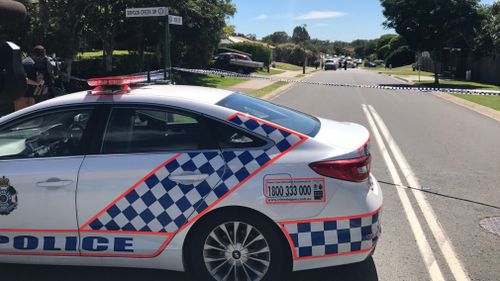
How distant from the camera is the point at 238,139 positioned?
3727 mm

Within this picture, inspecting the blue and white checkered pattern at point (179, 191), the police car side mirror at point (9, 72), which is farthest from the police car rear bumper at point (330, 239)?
the police car side mirror at point (9, 72)

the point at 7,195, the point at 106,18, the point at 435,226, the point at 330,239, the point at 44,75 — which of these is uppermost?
the point at 106,18

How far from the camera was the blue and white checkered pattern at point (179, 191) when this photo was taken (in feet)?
11.7

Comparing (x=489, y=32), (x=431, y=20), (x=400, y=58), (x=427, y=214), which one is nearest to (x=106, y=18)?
(x=427, y=214)

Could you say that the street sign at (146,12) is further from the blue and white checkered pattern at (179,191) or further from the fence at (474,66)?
the fence at (474,66)

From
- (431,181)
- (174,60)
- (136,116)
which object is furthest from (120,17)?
(136,116)

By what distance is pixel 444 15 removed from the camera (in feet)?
104

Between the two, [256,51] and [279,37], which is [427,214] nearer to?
[256,51]

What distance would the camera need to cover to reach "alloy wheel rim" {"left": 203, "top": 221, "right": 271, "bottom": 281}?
11.9 feet

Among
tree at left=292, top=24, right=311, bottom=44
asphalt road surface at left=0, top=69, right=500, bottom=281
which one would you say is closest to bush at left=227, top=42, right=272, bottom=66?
asphalt road surface at left=0, top=69, right=500, bottom=281

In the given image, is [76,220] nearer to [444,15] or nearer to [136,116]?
[136,116]

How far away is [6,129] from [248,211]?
2.01 metres

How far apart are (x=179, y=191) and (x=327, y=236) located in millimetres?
1083

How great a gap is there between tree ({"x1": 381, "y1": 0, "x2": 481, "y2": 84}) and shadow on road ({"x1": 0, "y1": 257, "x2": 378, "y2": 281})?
30867mm
